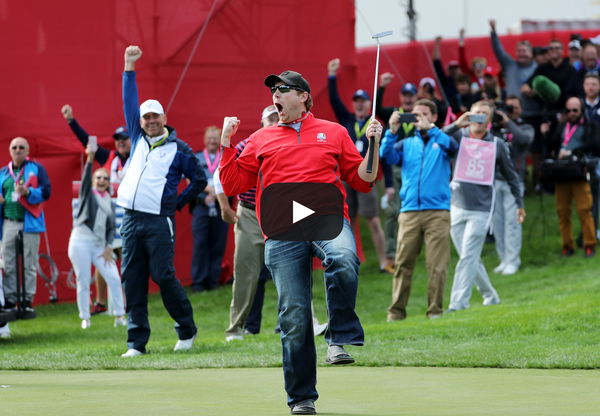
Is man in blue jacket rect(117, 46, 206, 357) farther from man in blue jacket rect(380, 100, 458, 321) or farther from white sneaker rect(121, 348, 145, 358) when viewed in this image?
man in blue jacket rect(380, 100, 458, 321)

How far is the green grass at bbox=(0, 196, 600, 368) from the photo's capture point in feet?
32.0

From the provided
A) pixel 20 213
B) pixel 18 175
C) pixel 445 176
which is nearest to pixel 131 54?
pixel 445 176

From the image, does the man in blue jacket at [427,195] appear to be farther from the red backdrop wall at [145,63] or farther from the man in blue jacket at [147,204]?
the red backdrop wall at [145,63]

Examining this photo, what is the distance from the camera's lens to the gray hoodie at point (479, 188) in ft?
45.1

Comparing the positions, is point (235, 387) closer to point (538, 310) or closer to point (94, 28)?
point (538, 310)

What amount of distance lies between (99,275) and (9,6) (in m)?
3.68

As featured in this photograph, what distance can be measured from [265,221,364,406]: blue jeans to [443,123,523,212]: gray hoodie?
6.65 meters

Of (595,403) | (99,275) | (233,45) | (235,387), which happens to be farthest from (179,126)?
(595,403)

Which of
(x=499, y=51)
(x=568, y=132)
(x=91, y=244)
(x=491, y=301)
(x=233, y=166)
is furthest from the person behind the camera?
(x=499, y=51)

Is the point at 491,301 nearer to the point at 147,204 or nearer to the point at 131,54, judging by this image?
the point at 147,204

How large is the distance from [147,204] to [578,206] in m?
8.22

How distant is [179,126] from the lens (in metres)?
16.9

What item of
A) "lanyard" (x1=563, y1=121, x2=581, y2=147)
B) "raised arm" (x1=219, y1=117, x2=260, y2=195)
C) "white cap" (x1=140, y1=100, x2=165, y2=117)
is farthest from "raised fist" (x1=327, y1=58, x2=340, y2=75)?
"raised arm" (x1=219, y1=117, x2=260, y2=195)

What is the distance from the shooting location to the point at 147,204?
35.3 feet
